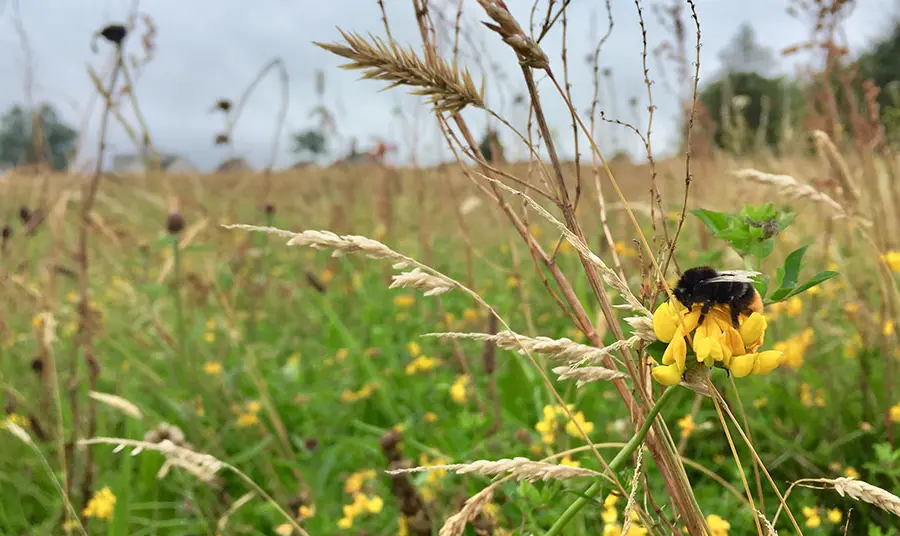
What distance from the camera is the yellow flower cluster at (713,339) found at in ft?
1.73

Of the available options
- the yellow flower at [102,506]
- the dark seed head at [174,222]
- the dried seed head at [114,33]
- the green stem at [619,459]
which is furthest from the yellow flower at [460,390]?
the dried seed head at [114,33]

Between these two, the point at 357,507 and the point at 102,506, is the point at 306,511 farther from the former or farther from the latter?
the point at 102,506

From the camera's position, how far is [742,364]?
53 cm

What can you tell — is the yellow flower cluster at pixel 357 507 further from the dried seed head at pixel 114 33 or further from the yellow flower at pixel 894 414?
the dried seed head at pixel 114 33

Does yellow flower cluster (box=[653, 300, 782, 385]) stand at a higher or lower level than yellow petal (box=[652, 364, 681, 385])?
higher

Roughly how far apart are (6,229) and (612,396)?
2171 millimetres

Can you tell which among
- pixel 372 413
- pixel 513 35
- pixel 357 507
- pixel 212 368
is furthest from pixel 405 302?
pixel 513 35

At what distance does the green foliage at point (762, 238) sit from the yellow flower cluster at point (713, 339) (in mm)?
61

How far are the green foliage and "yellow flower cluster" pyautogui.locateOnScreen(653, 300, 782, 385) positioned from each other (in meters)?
0.06

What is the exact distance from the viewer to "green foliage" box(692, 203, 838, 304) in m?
0.59

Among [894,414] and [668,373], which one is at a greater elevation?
[668,373]

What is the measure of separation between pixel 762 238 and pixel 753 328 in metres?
0.16

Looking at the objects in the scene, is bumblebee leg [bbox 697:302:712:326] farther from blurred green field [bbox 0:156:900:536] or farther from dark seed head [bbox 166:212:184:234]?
dark seed head [bbox 166:212:184:234]

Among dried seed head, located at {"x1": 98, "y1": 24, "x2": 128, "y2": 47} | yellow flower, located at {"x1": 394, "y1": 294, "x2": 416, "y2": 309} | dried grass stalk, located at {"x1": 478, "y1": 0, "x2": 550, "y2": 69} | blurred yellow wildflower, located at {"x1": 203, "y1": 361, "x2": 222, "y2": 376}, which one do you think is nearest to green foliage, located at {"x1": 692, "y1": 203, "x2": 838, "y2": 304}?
dried grass stalk, located at {"x1": 478, "y1": 0, "x2": 550, "y2": 69}
